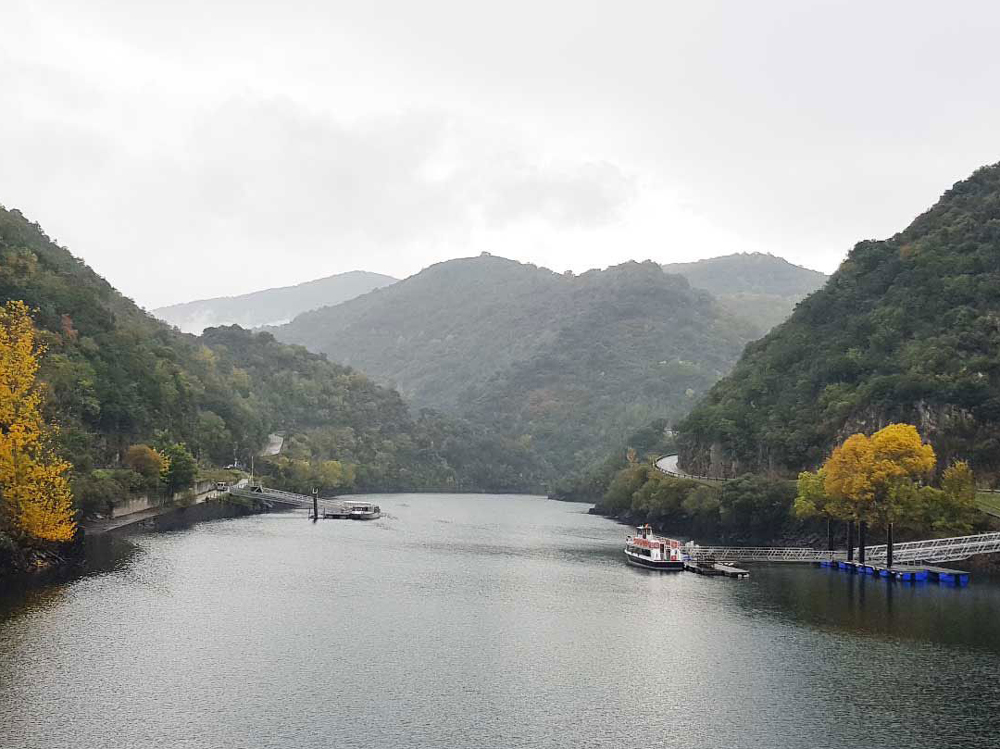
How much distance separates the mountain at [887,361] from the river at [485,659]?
1275 inches

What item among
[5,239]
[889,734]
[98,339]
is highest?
[5,239]

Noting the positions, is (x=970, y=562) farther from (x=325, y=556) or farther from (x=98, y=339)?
(x=98, y=339)

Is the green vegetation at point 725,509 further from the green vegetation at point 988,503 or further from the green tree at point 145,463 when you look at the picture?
the green tree at point 145,463

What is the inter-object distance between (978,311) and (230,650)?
370 feet

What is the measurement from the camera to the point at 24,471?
8538cm

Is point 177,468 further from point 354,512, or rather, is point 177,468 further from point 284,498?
point 284,498

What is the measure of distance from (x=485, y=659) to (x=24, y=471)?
4656 cm

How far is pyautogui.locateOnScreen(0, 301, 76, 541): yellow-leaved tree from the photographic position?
83.8 meters

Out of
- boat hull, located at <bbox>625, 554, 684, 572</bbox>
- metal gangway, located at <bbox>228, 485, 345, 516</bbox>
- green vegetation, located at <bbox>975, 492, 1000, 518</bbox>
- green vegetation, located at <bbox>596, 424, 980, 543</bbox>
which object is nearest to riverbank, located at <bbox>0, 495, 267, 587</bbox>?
metal gangway, located at <bbox>228, 485, 345, 516</bbox>

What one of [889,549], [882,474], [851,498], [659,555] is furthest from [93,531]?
[889,549]

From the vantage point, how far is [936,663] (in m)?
64.4

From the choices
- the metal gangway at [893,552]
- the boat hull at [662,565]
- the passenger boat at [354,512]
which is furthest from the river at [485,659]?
the passenger boat at [354,512]

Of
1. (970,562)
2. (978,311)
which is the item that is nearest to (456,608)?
(970,562)

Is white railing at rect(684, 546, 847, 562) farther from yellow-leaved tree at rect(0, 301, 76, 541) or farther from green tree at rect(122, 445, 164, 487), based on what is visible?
green tree at rect(122, 445, 164, 487)
